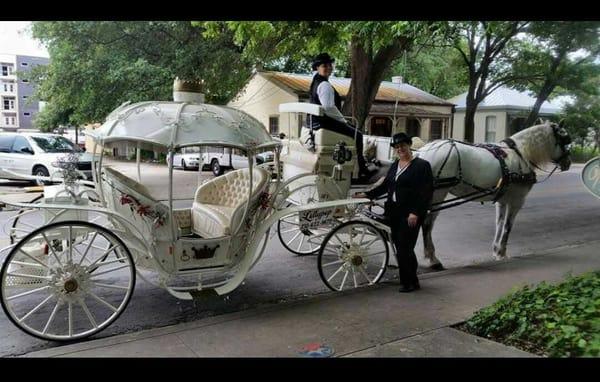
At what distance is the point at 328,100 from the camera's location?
276 inches

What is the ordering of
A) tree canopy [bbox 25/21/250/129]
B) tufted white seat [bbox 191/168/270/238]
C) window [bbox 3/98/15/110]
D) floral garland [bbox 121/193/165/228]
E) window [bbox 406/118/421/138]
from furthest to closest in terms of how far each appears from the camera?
window [bbox 3/98/15/110] < window [bbox 406/118/421/138] < tree canopy [bbox 25/21/250/129] < tufted white seat [bbox 191/168/270/238] < floral garland [bbox 121/193/165/228]

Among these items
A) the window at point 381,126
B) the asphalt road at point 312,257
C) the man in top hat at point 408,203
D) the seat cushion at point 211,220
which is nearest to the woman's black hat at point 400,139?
the man in top hat at point 408,203

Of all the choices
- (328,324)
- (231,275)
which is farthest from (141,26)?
(328,324)

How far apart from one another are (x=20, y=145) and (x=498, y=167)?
15.0m

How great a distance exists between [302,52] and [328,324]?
35.5 ft

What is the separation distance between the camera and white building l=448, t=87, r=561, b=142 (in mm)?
31297

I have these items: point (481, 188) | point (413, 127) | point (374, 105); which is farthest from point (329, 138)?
point (413, 127)

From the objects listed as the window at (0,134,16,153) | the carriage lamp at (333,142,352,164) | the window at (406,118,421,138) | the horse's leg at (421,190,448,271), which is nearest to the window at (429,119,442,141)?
the window at (406,118,421,138)

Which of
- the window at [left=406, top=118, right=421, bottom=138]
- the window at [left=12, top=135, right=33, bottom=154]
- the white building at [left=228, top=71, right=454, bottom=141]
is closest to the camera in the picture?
the window at [left=12, top=135, right=33, bottom=154]

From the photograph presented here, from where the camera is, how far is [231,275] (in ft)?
19.6

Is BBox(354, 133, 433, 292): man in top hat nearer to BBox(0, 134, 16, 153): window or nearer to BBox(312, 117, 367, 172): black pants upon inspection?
BBox(312, 117, 367, 172): black pants

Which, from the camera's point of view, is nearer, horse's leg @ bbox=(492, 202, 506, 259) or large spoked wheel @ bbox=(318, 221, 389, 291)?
large spoked wheel @ bbox=(318, 221, 389, 291)

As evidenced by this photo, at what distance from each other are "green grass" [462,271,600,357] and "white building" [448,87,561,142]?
26600mm
